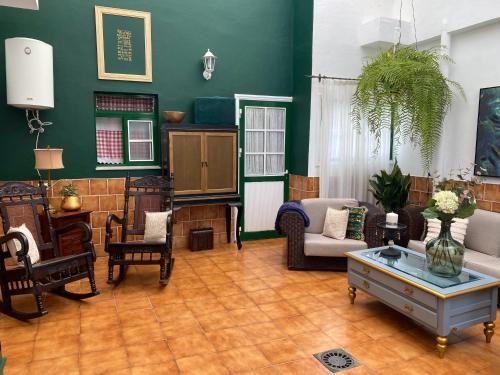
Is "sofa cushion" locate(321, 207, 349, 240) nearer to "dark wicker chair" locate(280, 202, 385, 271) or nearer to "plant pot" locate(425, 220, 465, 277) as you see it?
"dark wicker chair" locate(280, 202, 385, 271)

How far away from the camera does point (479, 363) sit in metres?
2.61

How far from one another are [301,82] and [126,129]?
8.37ft

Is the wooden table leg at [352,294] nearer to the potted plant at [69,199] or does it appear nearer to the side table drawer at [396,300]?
the side table drawer at [396,300]

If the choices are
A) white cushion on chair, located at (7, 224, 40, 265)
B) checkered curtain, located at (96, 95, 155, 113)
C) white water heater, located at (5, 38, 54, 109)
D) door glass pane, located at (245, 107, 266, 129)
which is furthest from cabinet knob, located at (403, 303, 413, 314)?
white water heater, located at (5, 38, 54, 109)

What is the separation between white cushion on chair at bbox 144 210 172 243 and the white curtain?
236 cm

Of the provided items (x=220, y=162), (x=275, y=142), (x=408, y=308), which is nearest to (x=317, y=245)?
(x=408, y=308)

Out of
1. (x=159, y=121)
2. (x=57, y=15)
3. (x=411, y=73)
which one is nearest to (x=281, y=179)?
(x=159, y=121)

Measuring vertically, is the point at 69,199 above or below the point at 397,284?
above

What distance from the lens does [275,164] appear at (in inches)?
230

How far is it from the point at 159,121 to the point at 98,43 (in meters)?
1.18

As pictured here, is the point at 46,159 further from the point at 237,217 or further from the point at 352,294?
the point at 352,294

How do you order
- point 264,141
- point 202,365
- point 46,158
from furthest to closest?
point 264,141
point 46,158
point 202,365

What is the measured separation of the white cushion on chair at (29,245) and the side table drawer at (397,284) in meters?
2.89

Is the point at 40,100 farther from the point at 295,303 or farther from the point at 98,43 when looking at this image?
the point at 295,303
